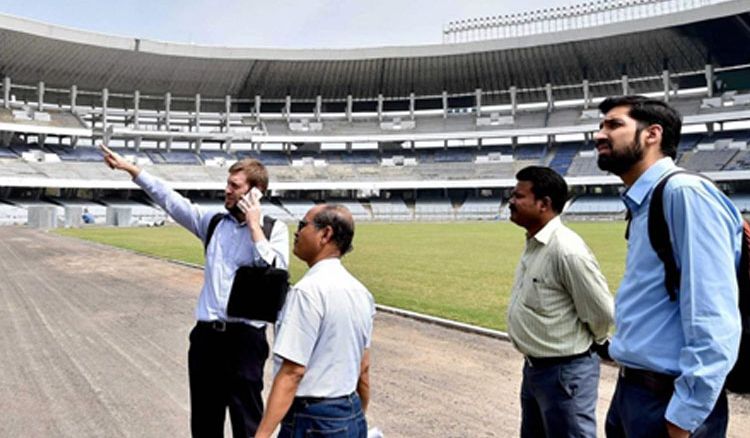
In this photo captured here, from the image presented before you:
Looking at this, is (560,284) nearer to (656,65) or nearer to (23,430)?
(23,430)

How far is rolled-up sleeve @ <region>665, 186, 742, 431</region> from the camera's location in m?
1.91

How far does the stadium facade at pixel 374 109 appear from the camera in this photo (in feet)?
184

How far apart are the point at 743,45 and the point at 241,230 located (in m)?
69.6

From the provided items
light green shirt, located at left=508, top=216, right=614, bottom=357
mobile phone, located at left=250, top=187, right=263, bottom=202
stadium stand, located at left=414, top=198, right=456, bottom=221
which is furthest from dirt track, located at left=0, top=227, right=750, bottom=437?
stadium stand, located at left=414, top=198, right=456, bottom=221

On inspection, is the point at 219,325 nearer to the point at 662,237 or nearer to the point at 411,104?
the point at 662,237

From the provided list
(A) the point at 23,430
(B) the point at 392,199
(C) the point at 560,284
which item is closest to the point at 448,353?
(C) the point at 560,284

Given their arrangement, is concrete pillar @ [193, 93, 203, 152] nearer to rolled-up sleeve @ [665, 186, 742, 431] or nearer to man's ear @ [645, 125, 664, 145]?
man's ear @ [645, 125, 664, 145]

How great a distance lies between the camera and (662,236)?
2119mm

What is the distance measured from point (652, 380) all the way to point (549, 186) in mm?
1443

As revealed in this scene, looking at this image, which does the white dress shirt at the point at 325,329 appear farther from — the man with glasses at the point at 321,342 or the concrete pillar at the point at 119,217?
the concrete pillar at the point at 119,217

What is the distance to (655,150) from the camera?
233 centimetres

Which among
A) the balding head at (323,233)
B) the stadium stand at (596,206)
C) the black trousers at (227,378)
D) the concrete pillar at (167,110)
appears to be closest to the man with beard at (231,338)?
the black trousers at (227,378)

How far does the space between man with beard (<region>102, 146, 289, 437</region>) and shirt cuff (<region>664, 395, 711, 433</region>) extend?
7.80 feet

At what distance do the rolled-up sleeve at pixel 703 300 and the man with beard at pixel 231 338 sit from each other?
2.37m
